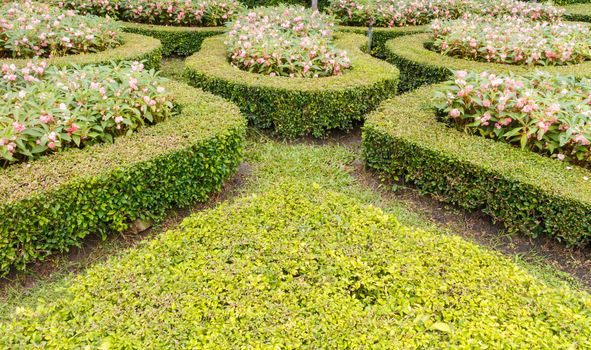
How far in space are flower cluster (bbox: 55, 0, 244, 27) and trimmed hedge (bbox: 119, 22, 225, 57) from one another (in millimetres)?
328

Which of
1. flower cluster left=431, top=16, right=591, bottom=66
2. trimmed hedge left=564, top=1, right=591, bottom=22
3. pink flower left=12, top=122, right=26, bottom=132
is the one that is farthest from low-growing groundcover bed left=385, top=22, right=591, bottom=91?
trimmed hedge left=564, top=1, right=591, bottom=22

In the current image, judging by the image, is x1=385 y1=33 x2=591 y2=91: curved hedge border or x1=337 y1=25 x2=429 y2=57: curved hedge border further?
x1=337 y1=25 x2=429 y2=57: curved hedge border

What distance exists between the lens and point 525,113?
449cm

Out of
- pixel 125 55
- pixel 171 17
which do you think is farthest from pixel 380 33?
pixel 125 55

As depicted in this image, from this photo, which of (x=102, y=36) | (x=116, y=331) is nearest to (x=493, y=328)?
(x=116, y=331)

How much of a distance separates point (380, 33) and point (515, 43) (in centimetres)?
304

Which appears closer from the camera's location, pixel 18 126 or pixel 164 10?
pixel 18 126

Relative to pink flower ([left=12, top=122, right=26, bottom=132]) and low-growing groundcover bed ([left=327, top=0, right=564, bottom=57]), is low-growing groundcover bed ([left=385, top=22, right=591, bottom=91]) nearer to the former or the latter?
low-growing groundcover bed ([left=327, top=0, right=564, bottom=57])

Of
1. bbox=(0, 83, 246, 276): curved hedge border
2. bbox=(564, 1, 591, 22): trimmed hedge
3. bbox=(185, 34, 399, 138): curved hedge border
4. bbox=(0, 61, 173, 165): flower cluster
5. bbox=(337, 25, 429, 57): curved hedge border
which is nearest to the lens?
bbox=(0, 83, 246, 276): curved hedge border

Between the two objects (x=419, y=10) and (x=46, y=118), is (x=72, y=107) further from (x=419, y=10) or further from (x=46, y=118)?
(x=419, y=10)

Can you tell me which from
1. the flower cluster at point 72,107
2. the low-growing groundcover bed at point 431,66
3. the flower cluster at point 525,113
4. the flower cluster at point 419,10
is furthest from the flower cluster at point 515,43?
the flower cluster at point 72,107

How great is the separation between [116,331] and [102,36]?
645 cm

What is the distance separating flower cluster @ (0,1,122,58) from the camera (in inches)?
269

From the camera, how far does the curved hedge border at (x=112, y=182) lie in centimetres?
344
